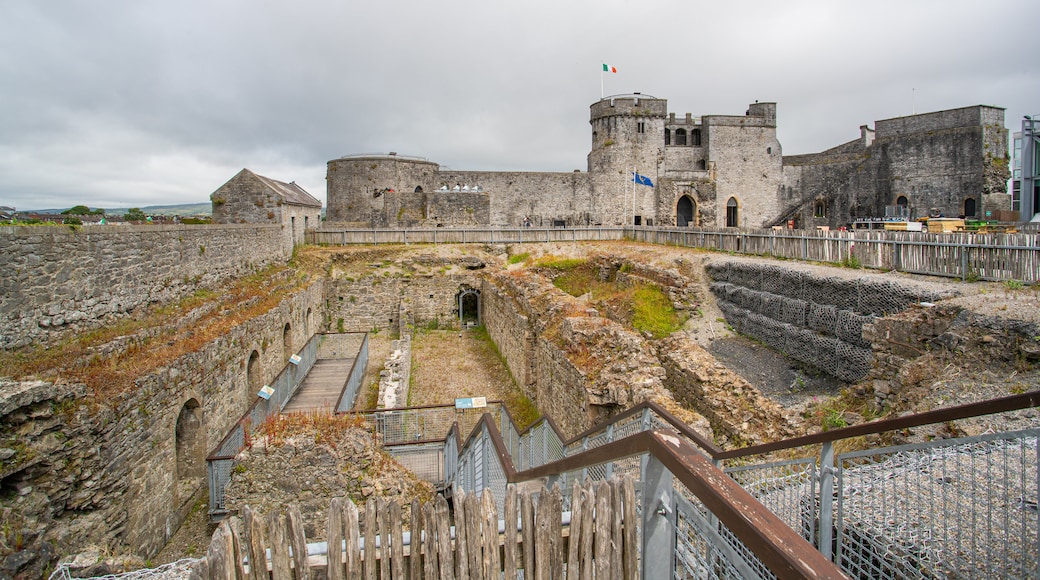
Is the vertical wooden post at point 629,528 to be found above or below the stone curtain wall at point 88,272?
below

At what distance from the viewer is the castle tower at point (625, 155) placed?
3838cm

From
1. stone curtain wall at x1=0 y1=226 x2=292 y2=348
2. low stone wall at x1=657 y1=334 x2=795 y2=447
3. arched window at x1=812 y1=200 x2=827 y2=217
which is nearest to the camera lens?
stone curtain wall at x1=0 y1=226 x2=292 y2=348

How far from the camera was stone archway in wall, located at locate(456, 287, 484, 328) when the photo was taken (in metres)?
24.0

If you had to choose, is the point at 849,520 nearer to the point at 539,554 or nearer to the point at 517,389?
the point at 539,554

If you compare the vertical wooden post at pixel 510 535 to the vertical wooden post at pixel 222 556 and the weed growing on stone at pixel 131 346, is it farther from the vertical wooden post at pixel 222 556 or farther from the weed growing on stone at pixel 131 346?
the weed growing on stone at pixel 131 346

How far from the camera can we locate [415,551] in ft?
8.14

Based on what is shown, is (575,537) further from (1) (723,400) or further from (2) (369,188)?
(2) (369,188)

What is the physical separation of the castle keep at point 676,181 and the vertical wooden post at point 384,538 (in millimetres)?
31335

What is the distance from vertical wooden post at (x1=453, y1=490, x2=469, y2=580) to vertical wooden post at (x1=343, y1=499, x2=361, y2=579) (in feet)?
1.35

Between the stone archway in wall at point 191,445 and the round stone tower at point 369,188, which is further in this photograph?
the round stone tower at point 369,188

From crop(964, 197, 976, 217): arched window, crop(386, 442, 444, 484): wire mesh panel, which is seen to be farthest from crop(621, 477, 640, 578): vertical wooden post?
crop(964, 197, 976, 217): arched window

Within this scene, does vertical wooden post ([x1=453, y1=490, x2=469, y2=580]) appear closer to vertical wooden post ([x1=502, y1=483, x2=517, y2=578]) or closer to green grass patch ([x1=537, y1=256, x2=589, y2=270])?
vertical wooden post ([x1=502, y1=483, x2=517, y2=578])

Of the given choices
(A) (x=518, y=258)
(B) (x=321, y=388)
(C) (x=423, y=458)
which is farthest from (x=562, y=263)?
(C) (x=423, y=458)

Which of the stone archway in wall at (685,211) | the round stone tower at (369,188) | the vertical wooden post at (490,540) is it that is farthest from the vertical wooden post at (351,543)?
the stone archway in wall at (685,211)
